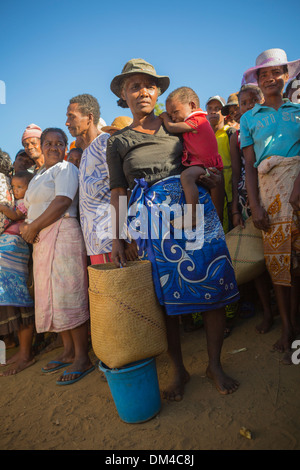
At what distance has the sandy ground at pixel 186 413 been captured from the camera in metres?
1.84

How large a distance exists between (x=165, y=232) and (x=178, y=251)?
16 centimetres

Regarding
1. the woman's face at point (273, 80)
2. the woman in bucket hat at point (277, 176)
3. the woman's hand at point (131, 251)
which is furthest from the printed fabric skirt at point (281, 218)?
the woman's hand at point (131, 251)

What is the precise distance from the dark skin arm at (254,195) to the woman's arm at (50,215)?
1733 mm

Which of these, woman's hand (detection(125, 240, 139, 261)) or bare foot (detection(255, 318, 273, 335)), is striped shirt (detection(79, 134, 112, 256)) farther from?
bare foot (detection(255, 318, 273, 335))

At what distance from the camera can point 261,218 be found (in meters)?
2.66

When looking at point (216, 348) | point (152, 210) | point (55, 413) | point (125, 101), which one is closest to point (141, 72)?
point (125, 101)

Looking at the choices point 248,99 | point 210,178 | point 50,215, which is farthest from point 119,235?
point 248,99

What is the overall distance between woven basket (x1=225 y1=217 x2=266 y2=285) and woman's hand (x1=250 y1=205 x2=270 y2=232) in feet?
0.62

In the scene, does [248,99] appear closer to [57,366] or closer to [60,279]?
[60,279]

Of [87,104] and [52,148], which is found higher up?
[87,104]

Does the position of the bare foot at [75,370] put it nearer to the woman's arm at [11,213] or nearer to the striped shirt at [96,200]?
the striped shirt at [96,200]

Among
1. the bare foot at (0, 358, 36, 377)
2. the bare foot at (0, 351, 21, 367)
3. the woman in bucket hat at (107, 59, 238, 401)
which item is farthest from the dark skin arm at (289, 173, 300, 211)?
the bare foot at (0, 351, 21, 367)

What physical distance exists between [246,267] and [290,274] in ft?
1.21
